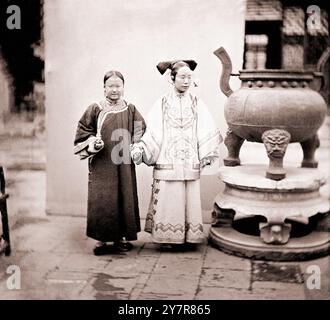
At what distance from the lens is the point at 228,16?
5.16 m

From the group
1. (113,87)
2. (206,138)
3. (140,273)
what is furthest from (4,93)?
(140,273)

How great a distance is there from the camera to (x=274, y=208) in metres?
4.34

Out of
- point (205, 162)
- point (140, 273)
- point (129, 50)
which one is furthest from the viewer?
point (129, 50)

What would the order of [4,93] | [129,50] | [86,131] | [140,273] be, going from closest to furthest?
1. [140,273]
2. [86,131]
3. [129,50]
4. [4,93]

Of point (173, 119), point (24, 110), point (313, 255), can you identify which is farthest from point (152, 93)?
point (313, 255)

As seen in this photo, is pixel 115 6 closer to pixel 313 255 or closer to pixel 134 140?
pixel 134 140

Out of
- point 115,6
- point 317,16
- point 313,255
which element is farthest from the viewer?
point 115,6

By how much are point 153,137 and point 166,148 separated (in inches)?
5.9

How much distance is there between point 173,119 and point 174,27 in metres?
1.34

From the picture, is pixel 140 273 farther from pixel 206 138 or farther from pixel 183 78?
pixel 183 78

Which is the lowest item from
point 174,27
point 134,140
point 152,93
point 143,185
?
point 143,185

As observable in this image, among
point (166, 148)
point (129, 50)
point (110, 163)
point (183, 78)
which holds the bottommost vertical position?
point (110, 163)

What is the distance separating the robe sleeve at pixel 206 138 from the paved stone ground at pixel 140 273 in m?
0.89
